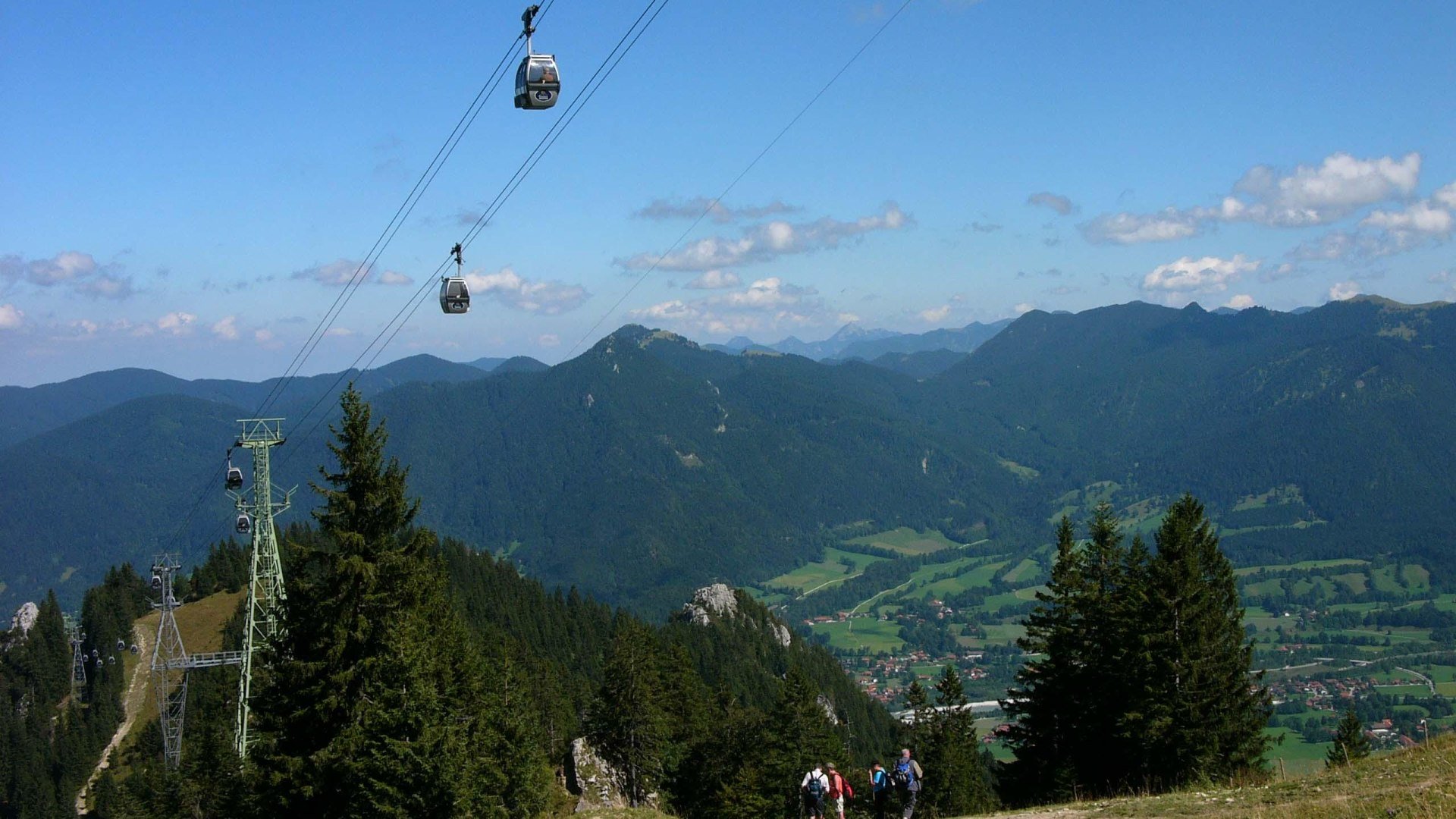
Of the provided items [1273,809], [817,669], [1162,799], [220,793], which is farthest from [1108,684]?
[817,669]

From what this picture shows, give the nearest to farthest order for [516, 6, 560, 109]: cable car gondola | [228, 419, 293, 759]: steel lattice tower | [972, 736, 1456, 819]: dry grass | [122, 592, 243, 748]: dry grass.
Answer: [972, 736, 1456, 819]: dry grass, [516, 6, 560, 109]: cable car gondola, [228, 419, 293, 759]: steel lattice tower, [122, 592, 243, 748]: dry grass

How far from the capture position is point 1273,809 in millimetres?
17969

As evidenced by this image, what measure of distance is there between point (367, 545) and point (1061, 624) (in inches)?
985

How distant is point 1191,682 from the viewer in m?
32.2

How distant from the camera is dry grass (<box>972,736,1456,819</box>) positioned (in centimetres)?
1645

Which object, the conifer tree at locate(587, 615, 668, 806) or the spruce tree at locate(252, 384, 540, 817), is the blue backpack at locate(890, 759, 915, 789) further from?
the conifer tree at locate(587, 615, 668, 806)

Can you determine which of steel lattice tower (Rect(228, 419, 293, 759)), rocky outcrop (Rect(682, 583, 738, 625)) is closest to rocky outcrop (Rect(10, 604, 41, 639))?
rocky outcrop (Rect(682, 583, 738, 625))

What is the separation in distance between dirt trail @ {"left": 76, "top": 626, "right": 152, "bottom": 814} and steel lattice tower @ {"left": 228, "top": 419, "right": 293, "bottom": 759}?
43.6 meters

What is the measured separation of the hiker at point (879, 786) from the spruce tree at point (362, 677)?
34.6 feet

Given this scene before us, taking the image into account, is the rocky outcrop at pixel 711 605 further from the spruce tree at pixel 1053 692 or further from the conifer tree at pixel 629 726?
the spruce tree at pixel 1053 692

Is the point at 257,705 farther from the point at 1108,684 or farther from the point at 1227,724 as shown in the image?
the point at 1227,724

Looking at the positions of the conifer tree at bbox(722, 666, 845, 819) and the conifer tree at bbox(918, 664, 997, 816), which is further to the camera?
the conifer tree at bbox(918, 664, 997, 816)

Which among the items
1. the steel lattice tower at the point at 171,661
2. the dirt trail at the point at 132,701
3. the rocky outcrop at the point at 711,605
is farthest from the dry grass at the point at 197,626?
the rocky outcrop at the point at 711,605

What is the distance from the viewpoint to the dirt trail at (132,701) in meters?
87.7
